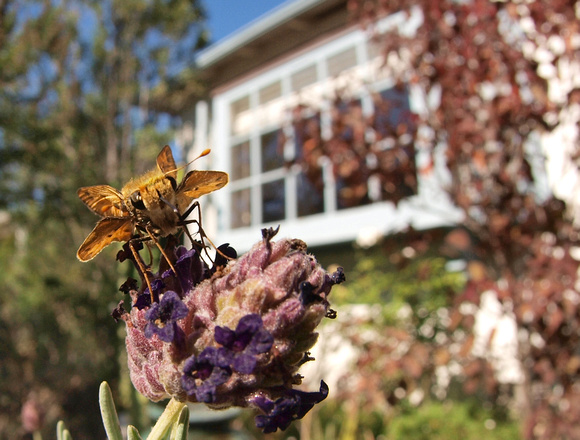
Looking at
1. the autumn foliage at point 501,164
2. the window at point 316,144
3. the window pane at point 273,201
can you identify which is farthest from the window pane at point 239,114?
the autumn foliage at point 501,164

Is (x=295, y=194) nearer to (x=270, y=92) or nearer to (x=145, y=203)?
(x=270, y=92)

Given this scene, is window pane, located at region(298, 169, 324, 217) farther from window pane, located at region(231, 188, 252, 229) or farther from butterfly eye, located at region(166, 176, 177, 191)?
butterfly eye, located at region(166, 176, 177, 191)

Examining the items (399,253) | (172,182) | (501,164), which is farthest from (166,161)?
(399,253)

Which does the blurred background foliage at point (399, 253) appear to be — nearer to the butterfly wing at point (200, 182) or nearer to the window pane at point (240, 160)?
the butterfly wing at point (200, 182)

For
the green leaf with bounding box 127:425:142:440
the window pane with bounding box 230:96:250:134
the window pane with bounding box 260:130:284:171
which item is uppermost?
the window pane with bounding box 230:96:250:134

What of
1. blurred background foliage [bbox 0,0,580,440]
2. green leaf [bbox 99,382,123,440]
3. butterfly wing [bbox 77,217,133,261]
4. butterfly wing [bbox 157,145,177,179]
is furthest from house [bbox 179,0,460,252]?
green leaf [bbox 99,382,123,440]

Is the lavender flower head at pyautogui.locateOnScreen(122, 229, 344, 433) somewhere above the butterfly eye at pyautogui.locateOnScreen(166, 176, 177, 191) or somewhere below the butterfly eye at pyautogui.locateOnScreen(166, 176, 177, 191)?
below

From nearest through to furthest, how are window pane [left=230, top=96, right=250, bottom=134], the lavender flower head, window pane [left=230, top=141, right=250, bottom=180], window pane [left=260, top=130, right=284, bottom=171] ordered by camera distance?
1. the lavender flower head
2. window pane [left=260, top=130, right=284, bottom=171]
3. window pane [left=230, top=141, right=250, bottom=180]
4. window pane [left=230, top=96, right=250, bottom=134]

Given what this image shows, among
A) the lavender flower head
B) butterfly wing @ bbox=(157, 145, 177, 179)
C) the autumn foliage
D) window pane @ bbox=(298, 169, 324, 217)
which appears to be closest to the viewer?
the lavender flower head
